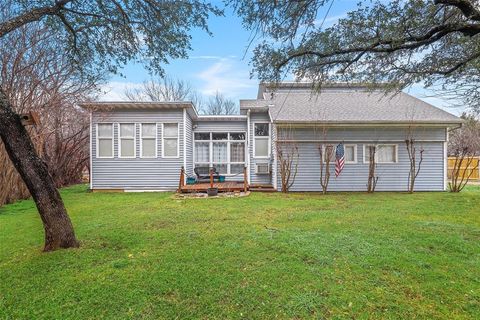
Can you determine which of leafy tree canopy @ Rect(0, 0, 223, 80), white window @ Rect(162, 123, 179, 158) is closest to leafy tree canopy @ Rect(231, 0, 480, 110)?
leafy tree canopy @ Rect(0, 0, 223, 80)

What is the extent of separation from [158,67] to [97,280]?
3.80 m

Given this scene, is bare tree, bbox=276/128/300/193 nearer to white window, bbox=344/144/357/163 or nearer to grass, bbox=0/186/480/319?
white window, bbox=344/144/357/163

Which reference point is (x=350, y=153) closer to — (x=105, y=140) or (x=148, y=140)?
(x=148, y=140)

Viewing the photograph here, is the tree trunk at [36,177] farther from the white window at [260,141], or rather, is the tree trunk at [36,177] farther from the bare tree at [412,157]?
the bare tree at [412,157]

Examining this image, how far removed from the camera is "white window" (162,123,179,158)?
1120 centimetres

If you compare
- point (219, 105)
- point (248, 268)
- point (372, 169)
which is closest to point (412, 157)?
point (372, 169)

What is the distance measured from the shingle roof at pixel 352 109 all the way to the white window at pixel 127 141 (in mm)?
4941

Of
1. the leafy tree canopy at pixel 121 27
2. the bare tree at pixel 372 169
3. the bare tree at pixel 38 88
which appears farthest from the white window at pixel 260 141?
the leafy tree canopy at pixel 121 27

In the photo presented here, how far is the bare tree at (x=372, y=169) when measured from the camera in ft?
34.9

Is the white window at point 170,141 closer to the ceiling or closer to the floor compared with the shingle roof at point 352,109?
closer to the floor

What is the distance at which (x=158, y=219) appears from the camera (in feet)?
20.2

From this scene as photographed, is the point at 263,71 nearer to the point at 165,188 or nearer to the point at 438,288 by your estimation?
the point at 438,288

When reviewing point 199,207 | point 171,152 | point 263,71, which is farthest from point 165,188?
point 263,71

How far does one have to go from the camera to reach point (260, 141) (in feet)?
39.9
